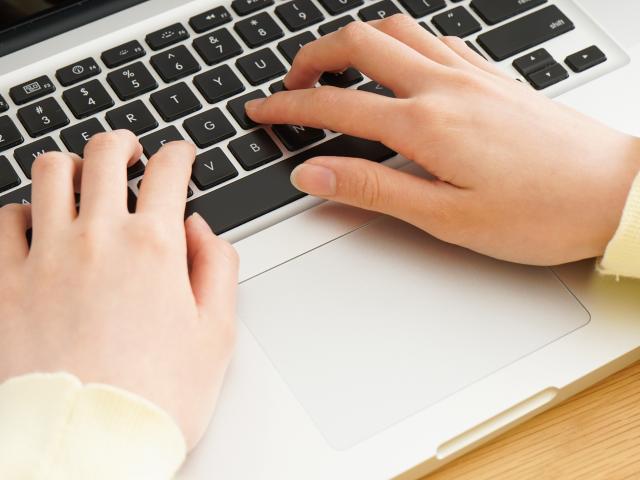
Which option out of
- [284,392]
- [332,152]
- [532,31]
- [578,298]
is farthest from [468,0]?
[284,392]

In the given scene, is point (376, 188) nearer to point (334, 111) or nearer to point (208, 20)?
point (334, 111)

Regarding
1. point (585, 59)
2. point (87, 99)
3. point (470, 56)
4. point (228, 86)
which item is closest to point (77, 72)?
point (87, 99)

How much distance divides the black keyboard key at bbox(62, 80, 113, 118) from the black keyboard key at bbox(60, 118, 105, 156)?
0.5 inches

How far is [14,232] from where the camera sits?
65cm

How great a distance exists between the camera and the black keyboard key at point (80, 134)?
735mm

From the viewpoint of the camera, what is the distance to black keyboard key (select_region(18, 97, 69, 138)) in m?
0.74

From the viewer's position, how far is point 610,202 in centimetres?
65

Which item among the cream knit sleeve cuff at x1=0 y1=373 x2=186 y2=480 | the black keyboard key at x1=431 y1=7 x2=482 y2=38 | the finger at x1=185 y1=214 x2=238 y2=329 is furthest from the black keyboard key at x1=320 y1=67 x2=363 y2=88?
Answer: the cream knit sleeve cuff at x1=0 y1=373 x2=186 y2=480

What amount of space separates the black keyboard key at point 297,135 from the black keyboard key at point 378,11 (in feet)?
0.52

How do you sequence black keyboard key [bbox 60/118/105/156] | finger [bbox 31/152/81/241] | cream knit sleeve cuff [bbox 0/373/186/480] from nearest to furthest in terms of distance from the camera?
cream knit sleeve cuff [bbox 0/373/186/480], finger [bbox 31/152/81/241], black keyboard key [bbox 60/118/105/156]

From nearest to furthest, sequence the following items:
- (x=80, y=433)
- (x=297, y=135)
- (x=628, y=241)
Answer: (x=80, y=433)
(x=628, y=241)
(x=297, y=135)

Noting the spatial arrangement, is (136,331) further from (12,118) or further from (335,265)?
(12,118)

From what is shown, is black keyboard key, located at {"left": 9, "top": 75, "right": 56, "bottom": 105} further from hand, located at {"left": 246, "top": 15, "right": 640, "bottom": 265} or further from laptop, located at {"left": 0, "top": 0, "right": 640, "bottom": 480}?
hand, located at {"left": 246, "top": 15, "right": 640, "bottom": 265}

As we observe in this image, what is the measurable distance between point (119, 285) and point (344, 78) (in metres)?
0.31
